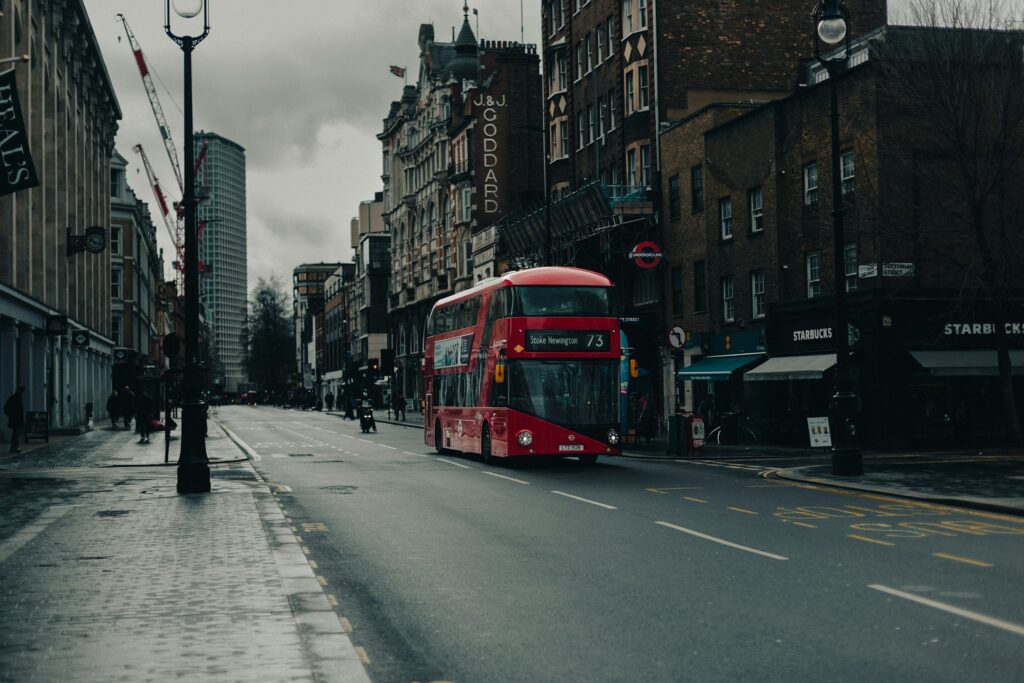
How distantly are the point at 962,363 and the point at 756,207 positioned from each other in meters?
9.04

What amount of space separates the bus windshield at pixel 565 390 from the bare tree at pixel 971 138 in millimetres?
10422

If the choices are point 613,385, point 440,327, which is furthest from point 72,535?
point 440,327

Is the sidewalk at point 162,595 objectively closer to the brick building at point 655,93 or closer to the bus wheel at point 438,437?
the bus wheel at point 438,437

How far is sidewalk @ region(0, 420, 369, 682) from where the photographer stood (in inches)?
280

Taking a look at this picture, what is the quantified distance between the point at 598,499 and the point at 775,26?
34148 millimetres

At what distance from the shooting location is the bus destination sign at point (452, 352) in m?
30.0

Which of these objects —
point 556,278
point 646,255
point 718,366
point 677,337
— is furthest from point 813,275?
point 556,278

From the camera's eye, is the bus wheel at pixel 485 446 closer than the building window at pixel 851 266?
Yes

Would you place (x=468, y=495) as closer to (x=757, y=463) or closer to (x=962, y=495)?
(x=962, y=495)

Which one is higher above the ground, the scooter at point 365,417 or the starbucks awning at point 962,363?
the starbucks awning at point 962,363

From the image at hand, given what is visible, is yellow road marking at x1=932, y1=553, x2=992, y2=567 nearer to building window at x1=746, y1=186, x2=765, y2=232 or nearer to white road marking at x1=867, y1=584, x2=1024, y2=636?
white road marking at x1=867, y1=584, x2=1024, y2=636

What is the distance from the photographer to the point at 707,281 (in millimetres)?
42594

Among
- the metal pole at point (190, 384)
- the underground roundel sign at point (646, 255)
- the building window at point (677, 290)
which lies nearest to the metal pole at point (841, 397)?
the metal pole at point (190, 384)

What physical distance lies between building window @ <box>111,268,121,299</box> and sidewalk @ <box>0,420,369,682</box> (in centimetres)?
7530
